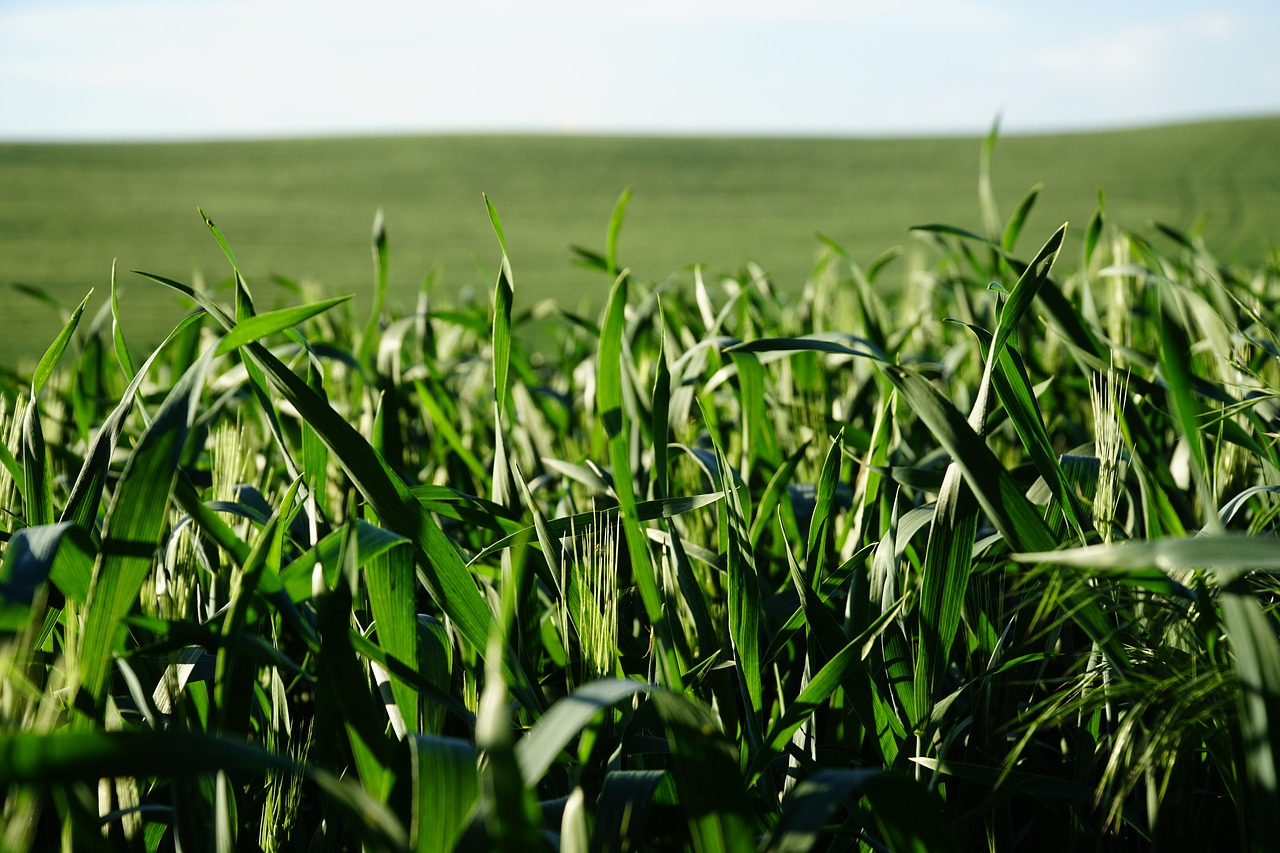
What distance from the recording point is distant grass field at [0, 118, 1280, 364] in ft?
33.0

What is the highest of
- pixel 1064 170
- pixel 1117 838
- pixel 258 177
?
pixel 1064 170

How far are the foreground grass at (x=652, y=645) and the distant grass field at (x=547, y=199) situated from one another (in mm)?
5951

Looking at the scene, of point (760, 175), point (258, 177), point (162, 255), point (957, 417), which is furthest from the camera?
point (760, 175)

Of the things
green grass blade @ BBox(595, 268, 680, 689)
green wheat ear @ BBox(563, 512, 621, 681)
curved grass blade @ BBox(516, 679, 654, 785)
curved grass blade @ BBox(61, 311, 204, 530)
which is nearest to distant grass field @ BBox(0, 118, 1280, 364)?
curved grass blade @ BBox(61, 311, 204, 530)

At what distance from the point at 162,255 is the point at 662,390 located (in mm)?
11380

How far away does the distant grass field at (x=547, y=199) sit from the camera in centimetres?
1005

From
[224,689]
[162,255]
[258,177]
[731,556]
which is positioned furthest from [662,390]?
[258,177]

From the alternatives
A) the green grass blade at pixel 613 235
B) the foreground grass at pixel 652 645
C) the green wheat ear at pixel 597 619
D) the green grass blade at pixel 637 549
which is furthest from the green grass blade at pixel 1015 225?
the green wheat ear at pixel 597 619

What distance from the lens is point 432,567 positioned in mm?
538

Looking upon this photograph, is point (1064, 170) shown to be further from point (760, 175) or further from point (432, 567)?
point (432, 567)

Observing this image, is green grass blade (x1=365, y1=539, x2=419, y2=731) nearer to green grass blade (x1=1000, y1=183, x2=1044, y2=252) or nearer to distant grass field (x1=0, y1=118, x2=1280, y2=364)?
green grass blade (x1=1000, y1=183, x2=1044, y2=252)

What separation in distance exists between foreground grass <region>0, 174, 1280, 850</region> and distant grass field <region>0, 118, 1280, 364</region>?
595 cm

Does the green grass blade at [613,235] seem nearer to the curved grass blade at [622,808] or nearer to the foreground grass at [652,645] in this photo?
the foreground grass at [652,645]

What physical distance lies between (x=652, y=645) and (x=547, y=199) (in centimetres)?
1630
